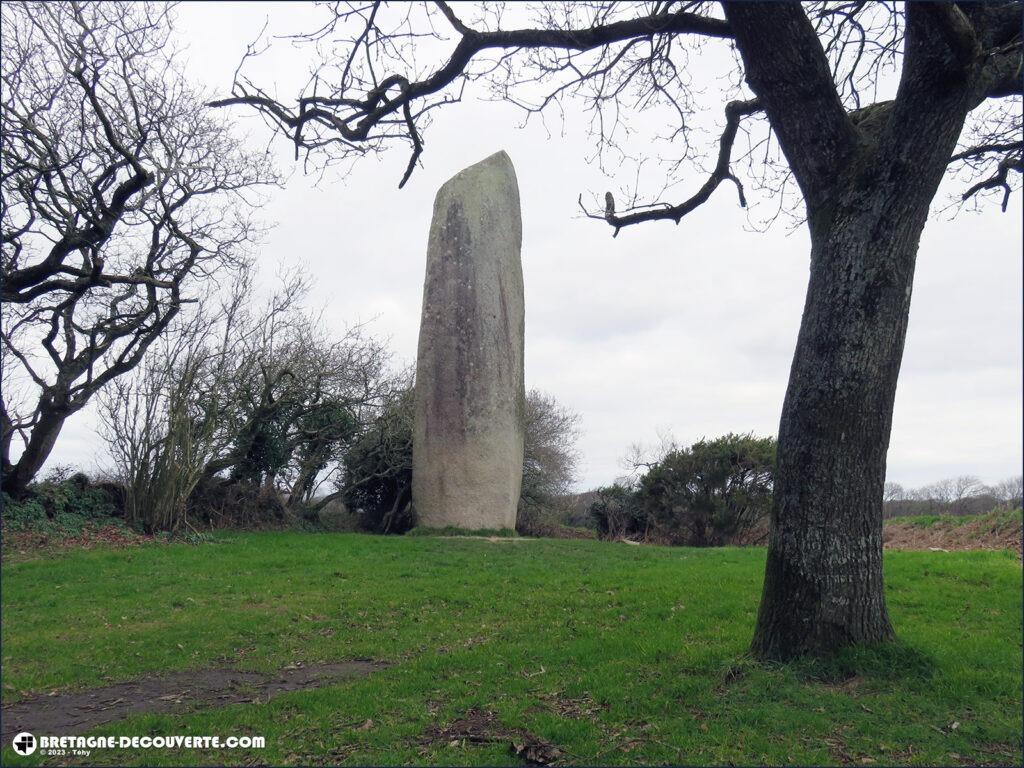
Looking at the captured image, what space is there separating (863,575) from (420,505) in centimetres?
1196

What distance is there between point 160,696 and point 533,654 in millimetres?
2763

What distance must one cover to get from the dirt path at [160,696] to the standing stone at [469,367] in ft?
31.9

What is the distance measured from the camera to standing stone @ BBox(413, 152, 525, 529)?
16094mm

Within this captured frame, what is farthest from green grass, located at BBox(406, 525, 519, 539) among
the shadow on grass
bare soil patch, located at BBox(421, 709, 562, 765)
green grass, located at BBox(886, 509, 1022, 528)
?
the shadow on grass

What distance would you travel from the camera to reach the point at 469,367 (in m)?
16.3

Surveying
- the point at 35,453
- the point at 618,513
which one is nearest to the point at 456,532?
the point at 618,513

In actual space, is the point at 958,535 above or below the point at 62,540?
below

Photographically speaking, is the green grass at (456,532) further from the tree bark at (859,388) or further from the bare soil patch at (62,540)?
the tree bark at (859,388)

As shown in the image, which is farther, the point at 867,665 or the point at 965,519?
the point at 965,519

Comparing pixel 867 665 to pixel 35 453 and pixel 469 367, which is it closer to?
pixel 469 367

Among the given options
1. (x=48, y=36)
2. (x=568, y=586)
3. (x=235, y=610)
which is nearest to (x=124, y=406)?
(x=48, y=36)

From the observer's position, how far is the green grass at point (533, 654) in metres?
4.39

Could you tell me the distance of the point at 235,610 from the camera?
26.7ft

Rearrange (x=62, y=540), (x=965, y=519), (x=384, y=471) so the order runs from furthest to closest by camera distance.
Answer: (x=384, y=471), (x=965, y=519), (x=62, y=540)
